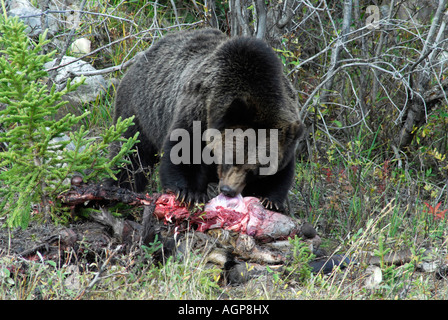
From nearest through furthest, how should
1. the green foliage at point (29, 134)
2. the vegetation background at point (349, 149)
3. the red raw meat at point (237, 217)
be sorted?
the vegetation background at point (349, 149) → the green foliage at point (29, 134) → the red raw meat at point (237, 217)

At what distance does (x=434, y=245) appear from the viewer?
4.88m

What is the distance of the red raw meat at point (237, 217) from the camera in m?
4.47

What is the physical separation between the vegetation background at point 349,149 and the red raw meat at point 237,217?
1.81 feet

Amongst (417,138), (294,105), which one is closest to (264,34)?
(294,105)

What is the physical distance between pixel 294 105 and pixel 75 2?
16.7 ft

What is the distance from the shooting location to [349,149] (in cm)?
655

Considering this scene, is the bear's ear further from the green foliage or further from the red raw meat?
the green foliage

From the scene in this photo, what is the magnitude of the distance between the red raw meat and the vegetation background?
0.55 m

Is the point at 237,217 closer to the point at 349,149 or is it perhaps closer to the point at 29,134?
the point at 29,134

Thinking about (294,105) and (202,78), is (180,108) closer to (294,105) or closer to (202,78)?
(202,78)

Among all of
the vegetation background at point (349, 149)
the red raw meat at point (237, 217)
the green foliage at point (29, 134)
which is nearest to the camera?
the vegetation background at point (349, 149)

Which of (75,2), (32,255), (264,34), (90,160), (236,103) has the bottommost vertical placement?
(32,255)

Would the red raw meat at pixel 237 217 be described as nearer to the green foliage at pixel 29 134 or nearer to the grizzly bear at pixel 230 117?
the grizzly bear at pixel 230 117

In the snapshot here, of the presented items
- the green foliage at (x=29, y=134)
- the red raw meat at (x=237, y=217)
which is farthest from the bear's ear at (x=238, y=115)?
the green foliage at (x=29, y=134)
